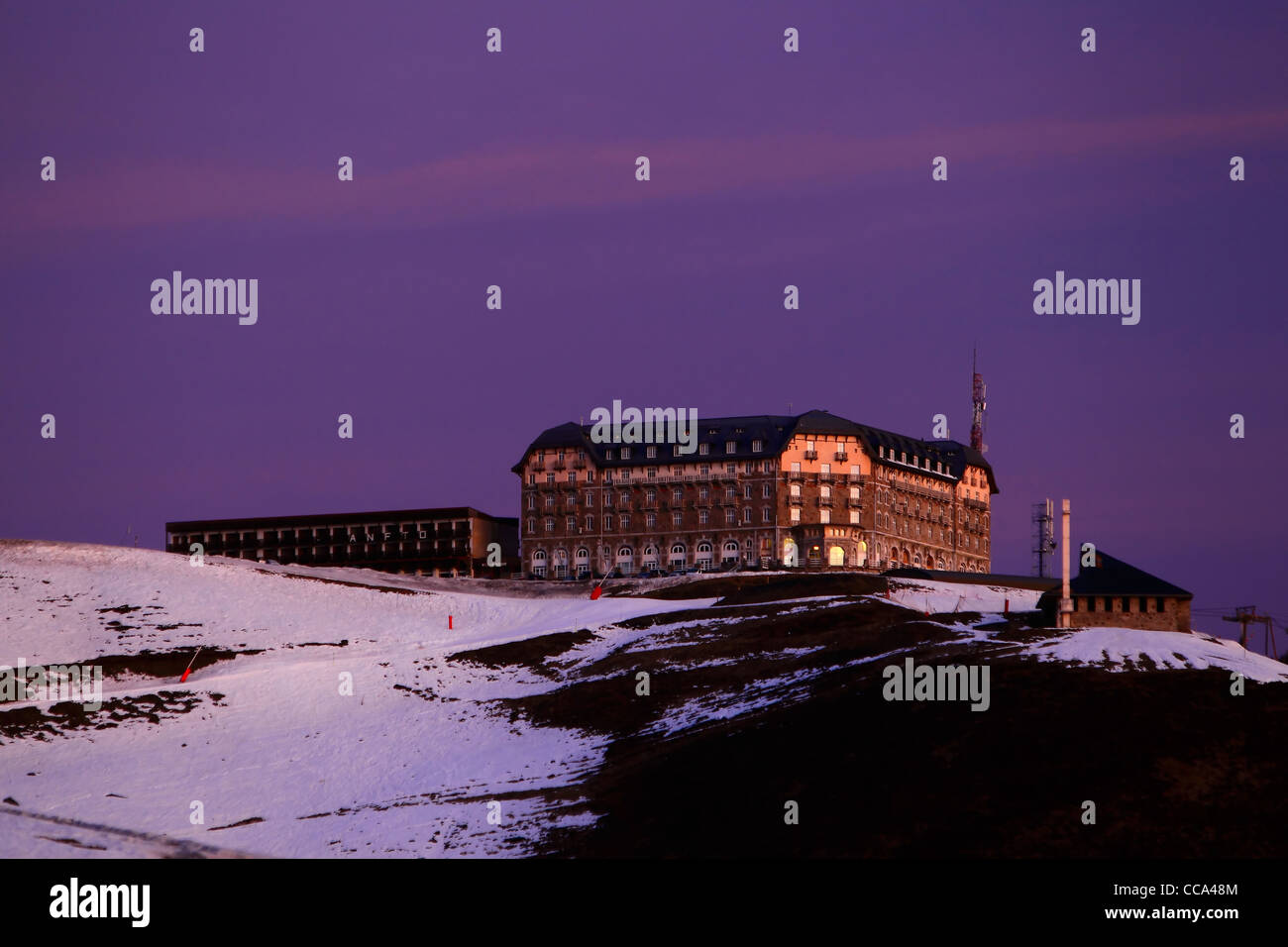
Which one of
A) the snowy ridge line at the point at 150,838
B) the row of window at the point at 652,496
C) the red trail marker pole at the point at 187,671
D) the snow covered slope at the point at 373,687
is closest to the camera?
the snowy ridge line at the point at 150,838

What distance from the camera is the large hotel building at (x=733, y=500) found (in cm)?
18275

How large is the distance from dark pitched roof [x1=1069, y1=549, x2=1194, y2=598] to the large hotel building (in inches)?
3344

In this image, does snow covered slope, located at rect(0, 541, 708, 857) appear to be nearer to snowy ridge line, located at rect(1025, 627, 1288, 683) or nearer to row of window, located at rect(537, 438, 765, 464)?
snowy ridge line, located at rect(1025, 627, 1288, 683)

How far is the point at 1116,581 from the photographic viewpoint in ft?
297

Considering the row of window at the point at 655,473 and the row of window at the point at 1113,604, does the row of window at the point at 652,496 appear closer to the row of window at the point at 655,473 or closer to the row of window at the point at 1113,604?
the row of window at the point at 655,473

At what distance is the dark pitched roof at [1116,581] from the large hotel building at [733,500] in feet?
279

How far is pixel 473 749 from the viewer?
81562 mm

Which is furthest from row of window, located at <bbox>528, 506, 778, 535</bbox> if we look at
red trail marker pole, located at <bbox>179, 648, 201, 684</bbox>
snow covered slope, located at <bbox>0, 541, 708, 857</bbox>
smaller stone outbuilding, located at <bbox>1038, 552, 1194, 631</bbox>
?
smaller stone outbuilding, located at <bbox>1038, 552, 1194, 631</bbox>

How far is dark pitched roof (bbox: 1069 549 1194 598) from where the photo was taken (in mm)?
89562

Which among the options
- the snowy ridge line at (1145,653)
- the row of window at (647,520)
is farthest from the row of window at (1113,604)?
the row of window at (647,520)

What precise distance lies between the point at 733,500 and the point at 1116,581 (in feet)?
317

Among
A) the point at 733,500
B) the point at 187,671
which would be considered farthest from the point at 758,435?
the point at 187,671

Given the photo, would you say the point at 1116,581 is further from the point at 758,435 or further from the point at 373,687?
the point at 758,435
